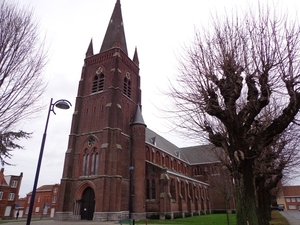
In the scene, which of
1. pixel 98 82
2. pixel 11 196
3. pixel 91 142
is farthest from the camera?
pixel 11 196

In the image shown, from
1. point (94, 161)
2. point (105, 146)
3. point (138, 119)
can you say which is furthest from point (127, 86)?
point (94, 161)

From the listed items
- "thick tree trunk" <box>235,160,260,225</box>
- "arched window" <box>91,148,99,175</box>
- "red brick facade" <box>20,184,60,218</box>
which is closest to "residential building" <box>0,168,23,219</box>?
"red brick facade" <box>20,184,60,218</box>

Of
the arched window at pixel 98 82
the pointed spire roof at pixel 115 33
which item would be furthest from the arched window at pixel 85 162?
the pointed spire roof at pixel 115 33

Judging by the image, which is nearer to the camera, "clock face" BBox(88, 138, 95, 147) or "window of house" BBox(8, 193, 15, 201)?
"clock face" BBox(88, 138, 95, 147)

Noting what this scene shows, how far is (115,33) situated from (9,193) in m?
34.1

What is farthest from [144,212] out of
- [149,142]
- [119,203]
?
[149,142]

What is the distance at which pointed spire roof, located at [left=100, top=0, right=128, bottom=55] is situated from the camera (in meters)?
35.2

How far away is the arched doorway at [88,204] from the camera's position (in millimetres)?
26297

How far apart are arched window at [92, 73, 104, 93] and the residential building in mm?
22976

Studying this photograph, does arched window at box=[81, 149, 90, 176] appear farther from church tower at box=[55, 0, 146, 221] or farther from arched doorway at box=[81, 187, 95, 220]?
arched doorway at box=[81, 187, 95, 220]

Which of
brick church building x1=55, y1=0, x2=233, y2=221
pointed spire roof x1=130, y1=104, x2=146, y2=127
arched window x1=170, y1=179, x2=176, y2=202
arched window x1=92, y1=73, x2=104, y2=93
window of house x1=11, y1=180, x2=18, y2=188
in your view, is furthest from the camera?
window of house x1=11, y1=180, x2=18, y2=188

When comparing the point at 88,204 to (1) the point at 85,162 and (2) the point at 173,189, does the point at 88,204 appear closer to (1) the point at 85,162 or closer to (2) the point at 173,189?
(1) the point at 85,162

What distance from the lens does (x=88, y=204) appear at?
2667cm

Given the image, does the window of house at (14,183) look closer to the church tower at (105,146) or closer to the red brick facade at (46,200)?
the red brick facade at (46,200)
